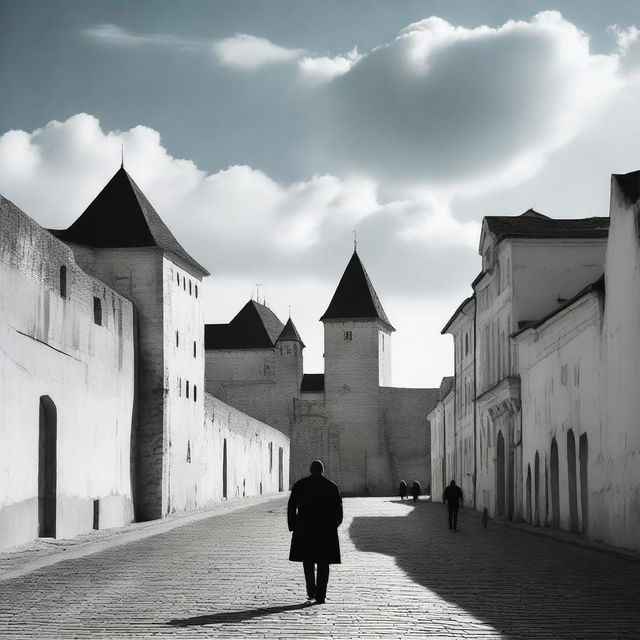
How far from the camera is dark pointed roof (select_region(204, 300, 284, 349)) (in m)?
102

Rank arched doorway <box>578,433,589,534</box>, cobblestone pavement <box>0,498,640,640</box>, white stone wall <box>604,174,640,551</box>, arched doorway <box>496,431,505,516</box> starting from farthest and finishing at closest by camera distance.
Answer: arched doorway <box>496,431,505,516</box> < arched doorway <box>578,433,589,534</box> < white stone wall <box>604,174,640,551</box> < cobblestone pavement <box>0,498,640,640</box>

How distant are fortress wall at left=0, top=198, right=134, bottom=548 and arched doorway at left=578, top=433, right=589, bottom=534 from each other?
11060 millimetres

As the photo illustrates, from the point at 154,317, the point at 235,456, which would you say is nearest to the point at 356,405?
the point at 235,456

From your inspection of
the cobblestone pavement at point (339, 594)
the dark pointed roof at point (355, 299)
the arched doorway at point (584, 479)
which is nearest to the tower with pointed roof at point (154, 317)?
the arched doorway at point (584, 479)

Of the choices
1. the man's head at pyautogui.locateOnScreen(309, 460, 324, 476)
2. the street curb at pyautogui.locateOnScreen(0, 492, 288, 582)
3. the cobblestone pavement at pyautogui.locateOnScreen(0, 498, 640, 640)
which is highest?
the man's head at pyautogui.locateOnScreen(309, 460, 324, 476)

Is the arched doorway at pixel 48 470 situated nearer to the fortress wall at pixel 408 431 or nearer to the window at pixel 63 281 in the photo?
the window at pixel 63 281

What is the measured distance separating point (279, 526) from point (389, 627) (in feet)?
63.7

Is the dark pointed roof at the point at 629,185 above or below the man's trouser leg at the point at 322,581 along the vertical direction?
above

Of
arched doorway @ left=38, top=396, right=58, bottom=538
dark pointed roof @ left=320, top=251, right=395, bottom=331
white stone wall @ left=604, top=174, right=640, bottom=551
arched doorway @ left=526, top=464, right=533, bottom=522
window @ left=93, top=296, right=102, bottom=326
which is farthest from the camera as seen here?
dark pointed roof @ left=320, top=251, right=395, bottom=331

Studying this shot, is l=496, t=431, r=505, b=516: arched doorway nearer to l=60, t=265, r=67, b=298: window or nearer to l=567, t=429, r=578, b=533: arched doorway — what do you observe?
l=567, t=429, r=578, b=533: arched doorway

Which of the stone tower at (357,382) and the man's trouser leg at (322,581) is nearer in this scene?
the man's trouser leg at (322,581)

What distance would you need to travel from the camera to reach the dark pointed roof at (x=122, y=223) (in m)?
40.2

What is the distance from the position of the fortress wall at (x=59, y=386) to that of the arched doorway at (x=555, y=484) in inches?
435

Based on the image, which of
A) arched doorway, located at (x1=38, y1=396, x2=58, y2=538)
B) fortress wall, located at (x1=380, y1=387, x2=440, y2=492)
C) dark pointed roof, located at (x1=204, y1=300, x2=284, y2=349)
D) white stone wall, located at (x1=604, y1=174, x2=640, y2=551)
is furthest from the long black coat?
dark pointed roof, located at (x1=204, y1=300, x2=284, y2=349)
